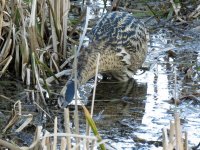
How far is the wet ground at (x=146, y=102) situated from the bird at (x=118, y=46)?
155mm

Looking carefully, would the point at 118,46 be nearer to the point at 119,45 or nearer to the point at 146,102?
the point at 119,45

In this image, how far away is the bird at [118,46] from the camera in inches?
267

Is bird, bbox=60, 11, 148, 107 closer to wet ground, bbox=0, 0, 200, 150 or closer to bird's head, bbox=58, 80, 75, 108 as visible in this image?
wet ground, bbox=0, 0, 200, 150

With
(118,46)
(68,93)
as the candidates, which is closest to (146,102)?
(118,46)

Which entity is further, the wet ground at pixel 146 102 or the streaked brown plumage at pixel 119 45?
the streaked brown plumage at pixel 119 45

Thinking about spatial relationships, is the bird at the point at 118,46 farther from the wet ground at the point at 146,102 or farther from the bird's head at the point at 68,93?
Answer: the bird's head at the point at 68,93

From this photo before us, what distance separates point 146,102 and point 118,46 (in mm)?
789

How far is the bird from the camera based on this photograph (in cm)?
679

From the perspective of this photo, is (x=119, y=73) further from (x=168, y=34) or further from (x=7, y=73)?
(x=168, y=34)

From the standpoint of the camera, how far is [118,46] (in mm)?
6953

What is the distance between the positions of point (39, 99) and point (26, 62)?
0.51 meters

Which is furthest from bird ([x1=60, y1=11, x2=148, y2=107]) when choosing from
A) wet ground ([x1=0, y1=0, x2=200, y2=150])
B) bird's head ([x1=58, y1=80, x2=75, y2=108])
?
bird's head ([x1=58, y1=80, x2=75, y2=108])

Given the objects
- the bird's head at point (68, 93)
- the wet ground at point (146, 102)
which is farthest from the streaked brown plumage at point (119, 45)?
the bird's head at point (68, 93)

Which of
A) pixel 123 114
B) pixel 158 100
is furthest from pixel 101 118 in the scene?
pixel 158 100
